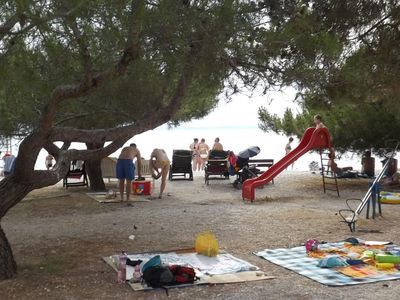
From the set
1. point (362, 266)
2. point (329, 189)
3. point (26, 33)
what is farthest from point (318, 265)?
point (329, 189)

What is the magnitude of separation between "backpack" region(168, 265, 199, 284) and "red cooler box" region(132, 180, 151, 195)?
281 inches

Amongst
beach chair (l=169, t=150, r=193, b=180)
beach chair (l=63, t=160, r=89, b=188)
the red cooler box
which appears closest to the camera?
the red cooler box

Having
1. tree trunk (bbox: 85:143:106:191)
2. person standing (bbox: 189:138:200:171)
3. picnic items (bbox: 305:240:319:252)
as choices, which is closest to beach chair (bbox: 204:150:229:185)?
tree trunk (bbox: 85:143:106:191)

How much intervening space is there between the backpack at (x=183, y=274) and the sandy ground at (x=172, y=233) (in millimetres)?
140

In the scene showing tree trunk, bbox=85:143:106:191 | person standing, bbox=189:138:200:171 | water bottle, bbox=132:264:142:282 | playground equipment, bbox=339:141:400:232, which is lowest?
water bottle, bbox=132:264:142:282

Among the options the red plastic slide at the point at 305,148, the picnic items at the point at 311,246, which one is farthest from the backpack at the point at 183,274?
the red plastic slide at the point at 305,148

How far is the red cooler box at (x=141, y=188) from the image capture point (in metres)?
12.0

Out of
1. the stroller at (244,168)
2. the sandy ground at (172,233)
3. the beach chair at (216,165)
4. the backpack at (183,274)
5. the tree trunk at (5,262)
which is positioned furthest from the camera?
the beach chair at (216,165)

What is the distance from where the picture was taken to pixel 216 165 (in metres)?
14.7

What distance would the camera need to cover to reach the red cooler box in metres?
12.0

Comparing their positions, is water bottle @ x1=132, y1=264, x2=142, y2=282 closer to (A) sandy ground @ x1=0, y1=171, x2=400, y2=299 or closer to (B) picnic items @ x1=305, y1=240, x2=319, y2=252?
(A) sandy ground @ x1=0, y1=171, x2=400, y2=299

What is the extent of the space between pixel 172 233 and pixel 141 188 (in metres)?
4.81

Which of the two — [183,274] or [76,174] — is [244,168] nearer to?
[76,174]

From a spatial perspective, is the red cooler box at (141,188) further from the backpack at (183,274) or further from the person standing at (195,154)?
the person standing at (195,154)
